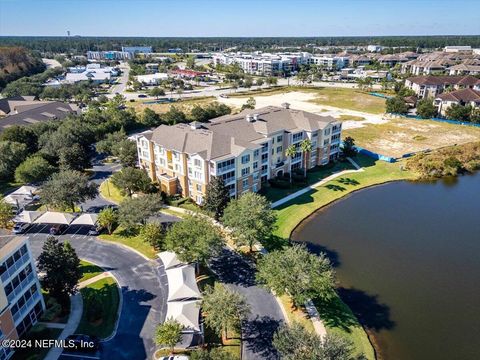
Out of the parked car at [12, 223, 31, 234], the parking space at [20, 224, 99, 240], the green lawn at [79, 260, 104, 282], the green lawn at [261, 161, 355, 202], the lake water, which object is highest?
the green lawn at [261, 161, 355, 202]

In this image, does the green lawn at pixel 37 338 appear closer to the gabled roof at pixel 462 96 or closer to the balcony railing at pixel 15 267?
the balcony railing at pixel 15 267

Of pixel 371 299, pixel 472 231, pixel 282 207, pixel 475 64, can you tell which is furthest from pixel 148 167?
pixel 475 64

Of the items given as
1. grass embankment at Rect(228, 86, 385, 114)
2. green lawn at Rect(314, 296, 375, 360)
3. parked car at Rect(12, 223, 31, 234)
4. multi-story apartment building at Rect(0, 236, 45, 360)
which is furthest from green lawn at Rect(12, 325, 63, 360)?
grass embankment at Rect(228, 86, 385, 114)

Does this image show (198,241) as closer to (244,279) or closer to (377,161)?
(244,279)

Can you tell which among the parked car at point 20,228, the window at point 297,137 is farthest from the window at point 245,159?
the parked car at point 20,228

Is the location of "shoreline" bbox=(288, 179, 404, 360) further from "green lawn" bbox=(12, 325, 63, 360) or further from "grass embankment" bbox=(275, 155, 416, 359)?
"green lawn" bbox=(12, 325, 63, 360)
